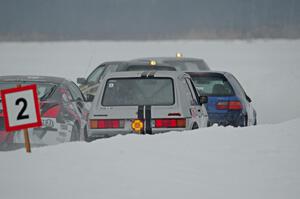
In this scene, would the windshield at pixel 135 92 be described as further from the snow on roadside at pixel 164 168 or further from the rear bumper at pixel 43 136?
the snow on roadside at pixel 164 168

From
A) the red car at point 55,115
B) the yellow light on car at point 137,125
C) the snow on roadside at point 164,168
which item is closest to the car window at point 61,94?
the red car at point 55,115

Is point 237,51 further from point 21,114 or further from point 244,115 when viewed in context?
point 21,114

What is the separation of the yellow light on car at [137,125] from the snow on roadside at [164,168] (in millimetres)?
1310

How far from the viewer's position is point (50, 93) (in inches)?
653

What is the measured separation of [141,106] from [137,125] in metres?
0.28

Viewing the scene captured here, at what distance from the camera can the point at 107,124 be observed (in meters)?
15.6

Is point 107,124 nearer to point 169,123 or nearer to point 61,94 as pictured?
point 169,123

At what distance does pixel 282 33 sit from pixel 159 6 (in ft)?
197

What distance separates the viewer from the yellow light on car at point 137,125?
15.4m

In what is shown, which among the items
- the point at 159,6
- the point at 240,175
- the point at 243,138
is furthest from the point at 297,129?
the point at 159,6

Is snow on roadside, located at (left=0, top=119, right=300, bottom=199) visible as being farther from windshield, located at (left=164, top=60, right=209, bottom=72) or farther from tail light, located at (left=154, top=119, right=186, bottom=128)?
windshield, located at (left=164, top=60, right=209, bottom=72)

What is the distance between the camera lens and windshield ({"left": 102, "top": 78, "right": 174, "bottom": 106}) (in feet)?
51.7

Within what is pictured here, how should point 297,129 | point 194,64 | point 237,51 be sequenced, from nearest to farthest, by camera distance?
point 297,129 → point 194,64 → point 237,51

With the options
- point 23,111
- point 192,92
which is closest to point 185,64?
point 192,92
